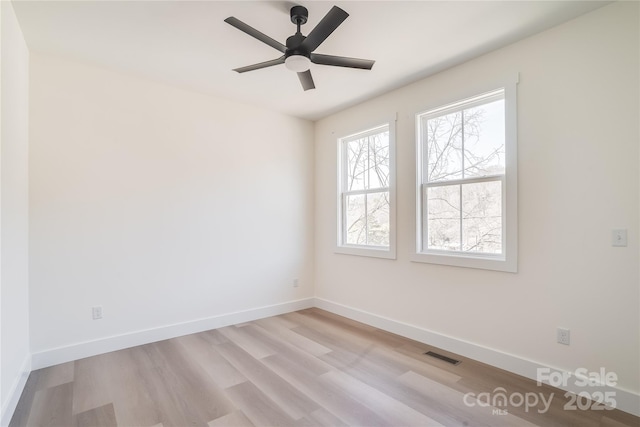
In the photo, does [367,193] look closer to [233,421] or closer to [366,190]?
[366,190]

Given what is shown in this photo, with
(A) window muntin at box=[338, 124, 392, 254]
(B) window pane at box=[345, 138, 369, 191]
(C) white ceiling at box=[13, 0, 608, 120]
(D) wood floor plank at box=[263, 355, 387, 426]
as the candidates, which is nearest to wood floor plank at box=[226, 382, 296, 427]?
(D) wood floor plank at box=[263, 355, 387, 426]

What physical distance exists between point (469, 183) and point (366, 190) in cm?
133

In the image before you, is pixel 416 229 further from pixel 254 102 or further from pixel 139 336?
pixel 139 336

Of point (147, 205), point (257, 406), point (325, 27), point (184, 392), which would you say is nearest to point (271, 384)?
point (257, 406)

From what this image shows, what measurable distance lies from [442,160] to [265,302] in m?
2.76

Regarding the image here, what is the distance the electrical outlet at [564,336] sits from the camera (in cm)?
232

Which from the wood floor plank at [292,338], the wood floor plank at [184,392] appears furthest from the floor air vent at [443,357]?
the wood floor plank at [184,392]

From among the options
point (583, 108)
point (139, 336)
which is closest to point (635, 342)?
point (583, 108)

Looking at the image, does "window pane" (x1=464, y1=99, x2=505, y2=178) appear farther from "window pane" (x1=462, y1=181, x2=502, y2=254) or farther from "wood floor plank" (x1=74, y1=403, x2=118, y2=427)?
"wood floor plank" (x1=74, y1=403, x2=118, y2=427)

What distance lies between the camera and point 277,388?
7.71ft

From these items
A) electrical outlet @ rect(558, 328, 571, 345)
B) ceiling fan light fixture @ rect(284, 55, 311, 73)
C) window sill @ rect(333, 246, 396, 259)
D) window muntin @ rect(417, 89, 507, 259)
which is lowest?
electrical outlet @ rect(558, 328, 571, 345)

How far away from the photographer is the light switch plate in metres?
2.09

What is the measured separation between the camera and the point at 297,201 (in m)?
4.49

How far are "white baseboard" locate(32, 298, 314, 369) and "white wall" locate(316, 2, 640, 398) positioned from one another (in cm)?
208
